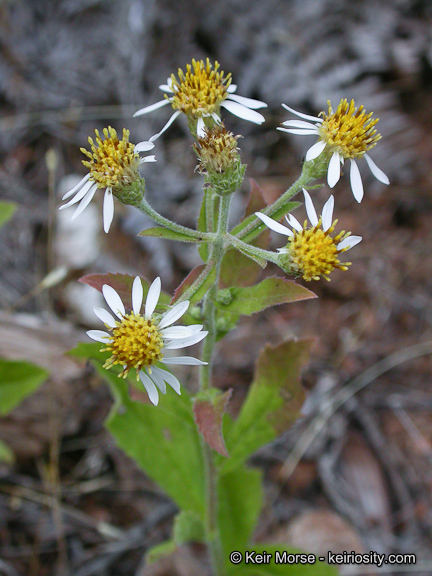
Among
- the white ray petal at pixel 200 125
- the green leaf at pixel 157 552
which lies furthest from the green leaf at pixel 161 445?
the white ray petal at pixel 200 125

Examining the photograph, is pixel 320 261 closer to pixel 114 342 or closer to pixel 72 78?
pixel 114 342

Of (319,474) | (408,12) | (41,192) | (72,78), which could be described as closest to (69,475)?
(319,474)

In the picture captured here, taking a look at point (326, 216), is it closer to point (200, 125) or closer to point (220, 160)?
point (220, 160)

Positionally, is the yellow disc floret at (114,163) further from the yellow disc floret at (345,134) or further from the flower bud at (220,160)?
the yellow disc floret at (345,134)

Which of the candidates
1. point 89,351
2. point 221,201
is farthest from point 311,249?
point 89,351

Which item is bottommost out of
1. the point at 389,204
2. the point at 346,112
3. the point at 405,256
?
the point at 346,112

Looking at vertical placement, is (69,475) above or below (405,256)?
below

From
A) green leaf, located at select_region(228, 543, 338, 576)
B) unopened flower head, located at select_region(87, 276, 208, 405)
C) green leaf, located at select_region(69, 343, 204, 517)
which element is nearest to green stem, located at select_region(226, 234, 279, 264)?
unopened flower head, located at select_region(87, 276, 208, 405)

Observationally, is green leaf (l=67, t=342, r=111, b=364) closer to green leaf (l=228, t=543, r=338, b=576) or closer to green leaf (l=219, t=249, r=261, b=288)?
green leaf (l=219, t=249, r=261, b=288)
